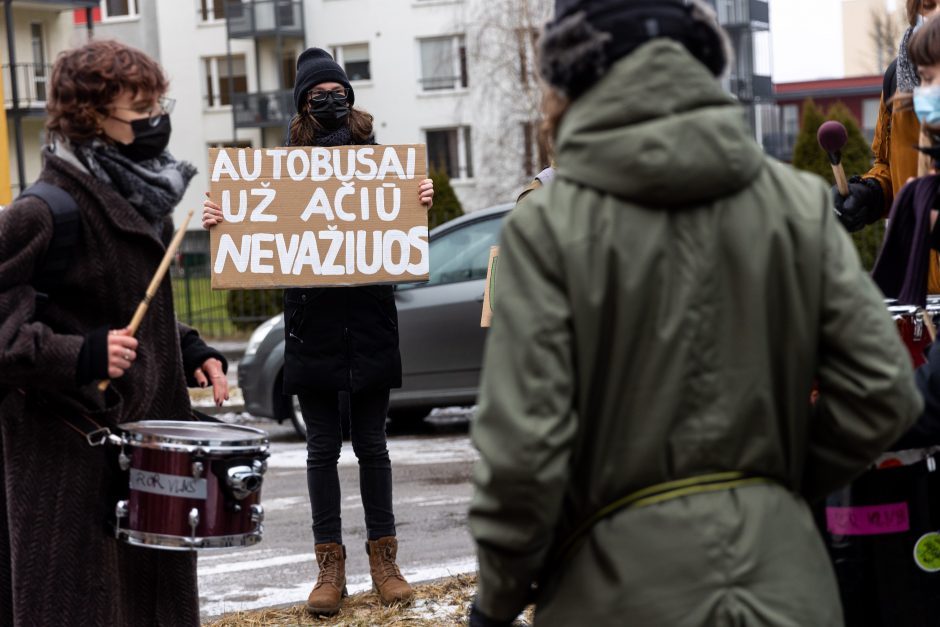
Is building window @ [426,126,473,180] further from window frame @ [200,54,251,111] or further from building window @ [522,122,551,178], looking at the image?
window frame @ [200,54,251,111]

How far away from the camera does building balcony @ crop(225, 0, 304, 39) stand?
50062 mm

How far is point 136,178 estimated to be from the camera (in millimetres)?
3705

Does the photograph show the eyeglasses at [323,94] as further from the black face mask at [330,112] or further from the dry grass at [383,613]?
the dry grass at [383,613]

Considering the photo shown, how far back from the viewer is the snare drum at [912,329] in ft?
11.3

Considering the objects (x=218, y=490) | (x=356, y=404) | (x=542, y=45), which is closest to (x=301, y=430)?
(x=356, y=404)

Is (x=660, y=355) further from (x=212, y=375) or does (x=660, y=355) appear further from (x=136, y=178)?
(x=212, y=375)

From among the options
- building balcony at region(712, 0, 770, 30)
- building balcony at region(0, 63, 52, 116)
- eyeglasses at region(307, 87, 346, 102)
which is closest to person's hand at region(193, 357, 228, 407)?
eyeglasses at region(307, 87, 346, 102)

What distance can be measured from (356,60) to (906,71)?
154ft

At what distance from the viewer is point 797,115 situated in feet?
229

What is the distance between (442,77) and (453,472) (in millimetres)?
39643

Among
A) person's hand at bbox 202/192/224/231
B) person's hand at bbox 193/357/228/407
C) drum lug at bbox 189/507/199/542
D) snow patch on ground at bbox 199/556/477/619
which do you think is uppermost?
person's hand at bbox 202/192/224/231

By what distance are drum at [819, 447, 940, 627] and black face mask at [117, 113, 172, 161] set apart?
2005 mm

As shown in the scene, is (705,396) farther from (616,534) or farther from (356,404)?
(356,404)

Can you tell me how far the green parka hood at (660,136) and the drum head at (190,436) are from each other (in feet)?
4.99
